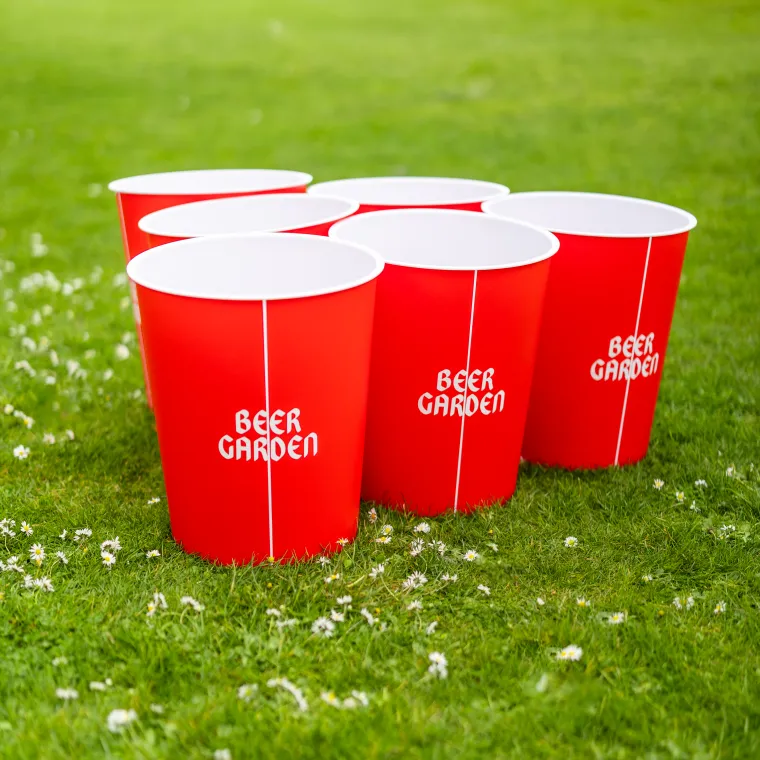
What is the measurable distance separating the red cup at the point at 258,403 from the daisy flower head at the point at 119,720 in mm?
660

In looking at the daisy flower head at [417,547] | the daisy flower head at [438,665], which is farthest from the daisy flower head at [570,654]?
the daisy flower head at [417,547]

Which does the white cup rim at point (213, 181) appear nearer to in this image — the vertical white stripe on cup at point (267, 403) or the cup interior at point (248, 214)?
the cup interior at point (248, 214)

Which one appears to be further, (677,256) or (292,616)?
(677,256)

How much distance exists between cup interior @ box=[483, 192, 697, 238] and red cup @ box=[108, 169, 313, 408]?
878 millimetres

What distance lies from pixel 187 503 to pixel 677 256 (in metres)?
1.91

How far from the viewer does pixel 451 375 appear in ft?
9.52

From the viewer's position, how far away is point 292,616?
2.57 metres

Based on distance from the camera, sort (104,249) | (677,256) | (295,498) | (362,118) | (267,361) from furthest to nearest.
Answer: (362,118)
(104,249)
(677,256)
(295,498)
(267,361)

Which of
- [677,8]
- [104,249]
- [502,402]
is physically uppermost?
[677,8]

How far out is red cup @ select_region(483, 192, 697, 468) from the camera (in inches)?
125

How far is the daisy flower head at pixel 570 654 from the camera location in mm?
2393

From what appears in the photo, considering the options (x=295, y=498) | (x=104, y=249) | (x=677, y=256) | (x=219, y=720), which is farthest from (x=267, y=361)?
(x=104, y=249)

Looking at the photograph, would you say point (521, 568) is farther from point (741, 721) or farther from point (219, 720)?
point (219, 720)

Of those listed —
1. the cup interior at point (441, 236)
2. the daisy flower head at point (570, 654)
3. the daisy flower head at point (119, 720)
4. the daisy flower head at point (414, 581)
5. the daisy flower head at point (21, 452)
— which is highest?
the cup interior at point (441, 236)
